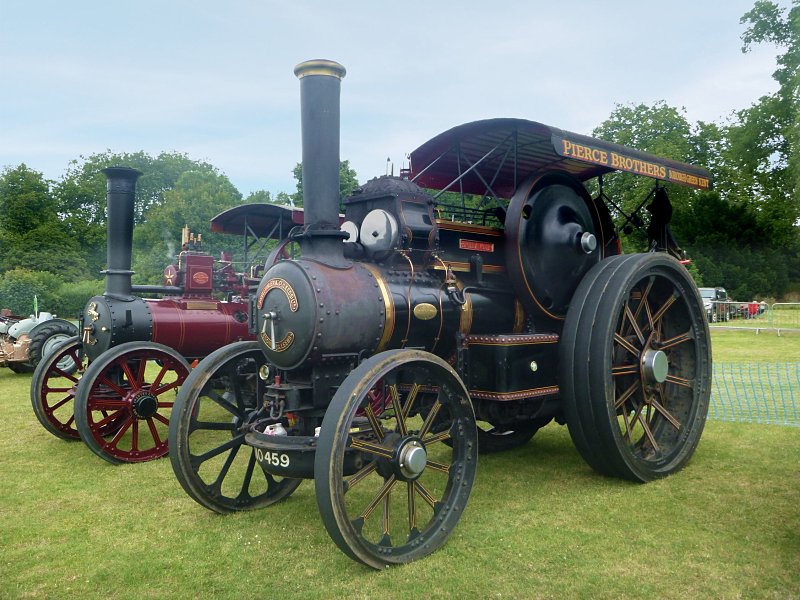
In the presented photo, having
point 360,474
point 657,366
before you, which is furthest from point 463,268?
point 360,474

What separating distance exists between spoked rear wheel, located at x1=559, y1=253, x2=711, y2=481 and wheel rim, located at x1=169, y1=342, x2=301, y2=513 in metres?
2.01

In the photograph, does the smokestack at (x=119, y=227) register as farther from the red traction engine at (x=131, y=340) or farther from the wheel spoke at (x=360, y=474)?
the wheel spoke at (x=360, y=474)

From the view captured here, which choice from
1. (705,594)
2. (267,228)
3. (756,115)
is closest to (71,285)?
(267,228)

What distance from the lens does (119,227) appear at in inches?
251

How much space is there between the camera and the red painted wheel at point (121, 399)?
5332 mm

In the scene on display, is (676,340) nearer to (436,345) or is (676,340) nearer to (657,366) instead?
(657,366)

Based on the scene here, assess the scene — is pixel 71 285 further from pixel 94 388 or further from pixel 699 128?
pixel 699 128

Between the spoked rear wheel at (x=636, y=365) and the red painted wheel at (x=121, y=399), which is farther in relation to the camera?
the red painted wheel at (x=121, y=399)

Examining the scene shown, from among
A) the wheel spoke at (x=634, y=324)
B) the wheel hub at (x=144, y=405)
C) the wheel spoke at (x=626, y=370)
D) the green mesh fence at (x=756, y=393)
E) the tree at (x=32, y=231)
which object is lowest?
the green mesh fence at (x=756, y=393)

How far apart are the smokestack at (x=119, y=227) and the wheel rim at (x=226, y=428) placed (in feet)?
7.87

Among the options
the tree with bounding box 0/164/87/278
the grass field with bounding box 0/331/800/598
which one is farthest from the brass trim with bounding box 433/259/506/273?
the tree with bounding box 0/164/87/278

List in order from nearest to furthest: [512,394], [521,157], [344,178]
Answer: [512,394] < [521,157] < [344,178]

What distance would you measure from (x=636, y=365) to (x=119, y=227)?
481 centimetres

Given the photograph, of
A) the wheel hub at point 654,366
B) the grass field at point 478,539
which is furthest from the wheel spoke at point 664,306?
the grass field at point 478,539
